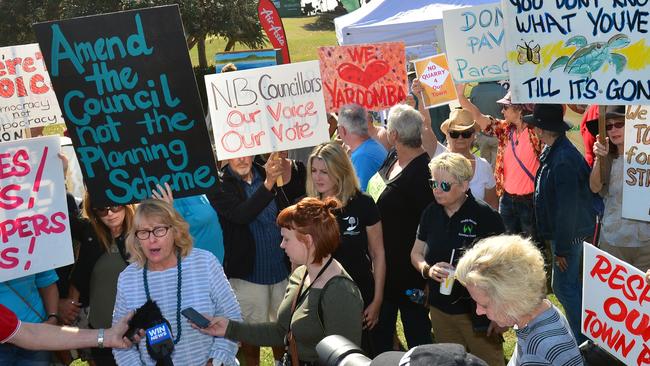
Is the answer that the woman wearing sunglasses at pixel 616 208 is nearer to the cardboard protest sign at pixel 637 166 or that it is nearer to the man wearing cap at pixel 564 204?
the man wearing cap at pixel 564 204

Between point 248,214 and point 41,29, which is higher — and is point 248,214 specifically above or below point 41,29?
below

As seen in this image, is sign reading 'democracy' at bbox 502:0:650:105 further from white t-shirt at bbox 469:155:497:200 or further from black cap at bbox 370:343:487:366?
black cap at bbox 370:343:487:366

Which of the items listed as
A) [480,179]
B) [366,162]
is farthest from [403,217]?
[480,179]

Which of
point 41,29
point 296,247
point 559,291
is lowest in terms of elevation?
point 559,291

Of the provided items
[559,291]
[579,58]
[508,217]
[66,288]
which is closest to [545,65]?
[579,58]

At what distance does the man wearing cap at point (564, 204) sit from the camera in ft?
18.9

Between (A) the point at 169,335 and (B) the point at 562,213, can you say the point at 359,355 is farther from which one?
(B) the point at 562,213

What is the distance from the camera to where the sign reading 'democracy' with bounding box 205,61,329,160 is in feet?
18.8

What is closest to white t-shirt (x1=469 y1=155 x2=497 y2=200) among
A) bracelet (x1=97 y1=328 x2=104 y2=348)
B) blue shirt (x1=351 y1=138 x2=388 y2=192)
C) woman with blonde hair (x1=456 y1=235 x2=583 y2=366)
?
blue shirt (x1=351 y1=138 x2=388 y2=192)

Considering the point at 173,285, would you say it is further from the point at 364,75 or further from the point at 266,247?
the point at 364,75

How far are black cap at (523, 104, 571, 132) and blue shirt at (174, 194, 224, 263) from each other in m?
2.51

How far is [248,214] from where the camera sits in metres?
5.46

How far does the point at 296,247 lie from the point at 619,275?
5.35 feet

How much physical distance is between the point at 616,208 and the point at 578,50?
127 cm
